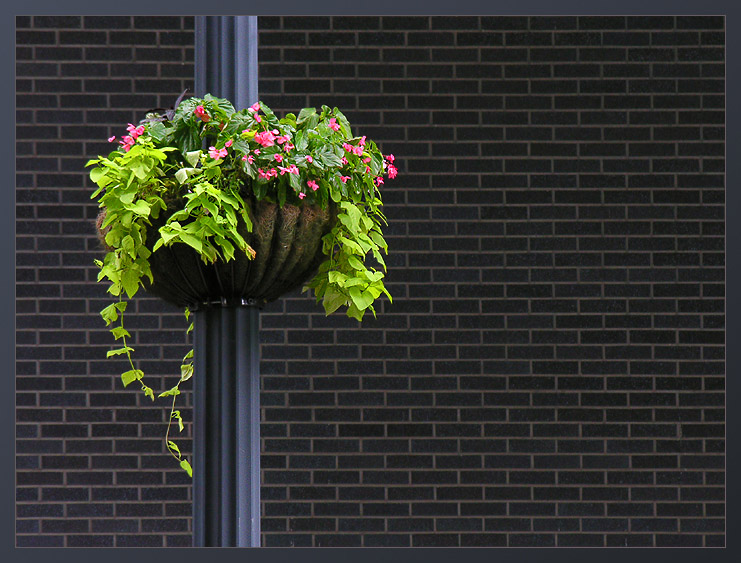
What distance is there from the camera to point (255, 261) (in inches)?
76.3

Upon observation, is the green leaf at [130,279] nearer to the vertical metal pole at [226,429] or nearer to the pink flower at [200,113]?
the vertical metal pole at [226,429]

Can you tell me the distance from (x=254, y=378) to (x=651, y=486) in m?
3.09

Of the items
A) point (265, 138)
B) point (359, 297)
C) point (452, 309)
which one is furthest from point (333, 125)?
point (452, 309)

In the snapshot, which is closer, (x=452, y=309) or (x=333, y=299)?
(x=333, y=299)

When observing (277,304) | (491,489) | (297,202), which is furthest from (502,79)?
(297,202)

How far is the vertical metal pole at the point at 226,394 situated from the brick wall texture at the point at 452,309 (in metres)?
2.42

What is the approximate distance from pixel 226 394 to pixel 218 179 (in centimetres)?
50

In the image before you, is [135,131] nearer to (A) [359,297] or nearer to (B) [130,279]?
(B) [130,279]

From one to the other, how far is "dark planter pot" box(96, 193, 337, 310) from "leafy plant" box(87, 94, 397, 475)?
0.02 m

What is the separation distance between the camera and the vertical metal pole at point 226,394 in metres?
1.99

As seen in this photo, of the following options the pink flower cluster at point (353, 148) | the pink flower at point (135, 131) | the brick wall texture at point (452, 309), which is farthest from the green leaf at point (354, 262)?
the brick wall texture at point (452, 309)

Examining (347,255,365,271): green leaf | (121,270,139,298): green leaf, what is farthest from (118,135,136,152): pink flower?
(347,255,365,271): green leaf

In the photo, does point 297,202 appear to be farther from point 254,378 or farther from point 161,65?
point 161,65

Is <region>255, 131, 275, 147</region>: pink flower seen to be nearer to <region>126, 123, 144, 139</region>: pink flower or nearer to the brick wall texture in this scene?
<region>126, 123, 144, 139</region>: pink flower
